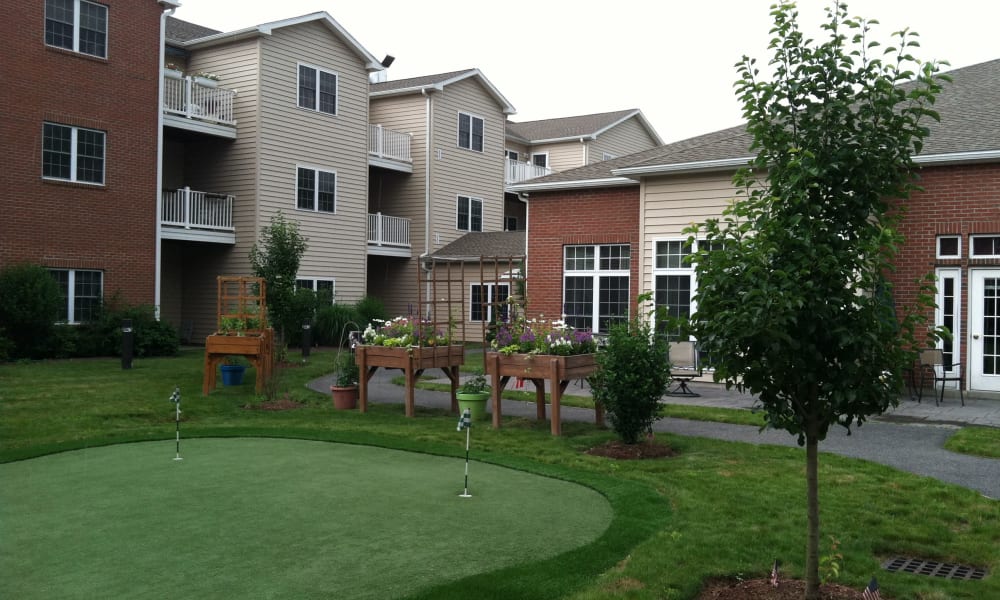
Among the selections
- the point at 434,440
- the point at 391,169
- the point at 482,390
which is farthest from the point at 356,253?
the point at 434,440

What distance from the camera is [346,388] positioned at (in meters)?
12.2

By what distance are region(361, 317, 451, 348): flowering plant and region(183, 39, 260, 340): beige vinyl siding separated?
1184 cm

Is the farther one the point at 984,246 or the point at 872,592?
the point at 984,246

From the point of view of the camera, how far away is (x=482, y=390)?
11.4 m

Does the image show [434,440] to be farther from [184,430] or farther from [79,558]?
[79,558]

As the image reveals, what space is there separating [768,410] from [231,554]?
10.9 feet

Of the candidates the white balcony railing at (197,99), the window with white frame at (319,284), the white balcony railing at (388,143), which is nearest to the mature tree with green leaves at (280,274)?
the window with white frame at (319,284)

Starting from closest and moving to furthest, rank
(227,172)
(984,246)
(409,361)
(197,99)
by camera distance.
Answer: (409,361)
(984,246)
(197,99)
(227,172)

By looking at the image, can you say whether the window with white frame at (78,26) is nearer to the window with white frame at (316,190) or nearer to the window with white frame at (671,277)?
the window with white frame at (316,190)

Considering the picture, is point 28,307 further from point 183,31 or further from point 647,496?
point 647,496

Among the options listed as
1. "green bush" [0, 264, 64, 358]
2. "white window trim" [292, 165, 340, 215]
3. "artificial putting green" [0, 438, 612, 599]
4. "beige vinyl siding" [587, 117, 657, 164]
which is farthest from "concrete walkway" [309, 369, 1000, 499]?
"beige vinyl siding" [587, 117, 657, 164]

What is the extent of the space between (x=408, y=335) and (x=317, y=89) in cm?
1514

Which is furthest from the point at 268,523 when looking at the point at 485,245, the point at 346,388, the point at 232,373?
the point at 485,245

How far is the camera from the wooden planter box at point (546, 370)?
10.0 m
